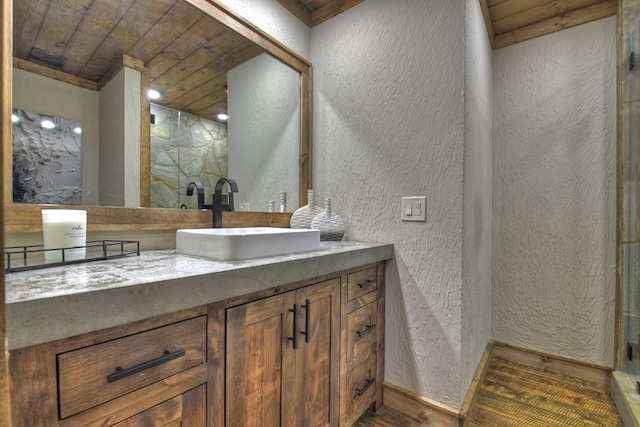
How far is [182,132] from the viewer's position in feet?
4.62

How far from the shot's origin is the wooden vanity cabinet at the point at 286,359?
944 millimetres

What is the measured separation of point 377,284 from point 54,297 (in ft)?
4.29

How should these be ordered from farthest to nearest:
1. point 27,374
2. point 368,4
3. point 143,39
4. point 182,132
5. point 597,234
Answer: point 597,234 < point 368,4 < point 182,132 < point 143,39 < point 27,374

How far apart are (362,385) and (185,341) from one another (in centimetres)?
101

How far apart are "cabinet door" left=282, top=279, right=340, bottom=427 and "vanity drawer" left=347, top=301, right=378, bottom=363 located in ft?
0.35

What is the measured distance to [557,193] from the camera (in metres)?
2.01

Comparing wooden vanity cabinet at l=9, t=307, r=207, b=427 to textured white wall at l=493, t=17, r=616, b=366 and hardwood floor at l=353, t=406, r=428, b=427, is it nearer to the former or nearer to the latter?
hardwood floor at l=353, t=406, r=428, b=427

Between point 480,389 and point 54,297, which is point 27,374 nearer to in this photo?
point 54,297

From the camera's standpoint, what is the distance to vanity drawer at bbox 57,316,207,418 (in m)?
0.65

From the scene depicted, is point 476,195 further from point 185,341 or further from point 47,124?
point 47,124

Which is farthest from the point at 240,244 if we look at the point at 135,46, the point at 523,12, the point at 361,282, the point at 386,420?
the point at 523,12

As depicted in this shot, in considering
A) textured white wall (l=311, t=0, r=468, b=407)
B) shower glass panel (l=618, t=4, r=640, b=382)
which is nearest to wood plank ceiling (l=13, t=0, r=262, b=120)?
textured white wall (l=311, t=0, r=468, b=407)

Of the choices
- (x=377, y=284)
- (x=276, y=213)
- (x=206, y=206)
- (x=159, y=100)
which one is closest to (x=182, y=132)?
(x=159, y=100)

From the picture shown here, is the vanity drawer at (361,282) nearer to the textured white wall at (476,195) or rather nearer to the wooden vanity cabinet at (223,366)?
the wooden vanity cabinet at (223,366)
